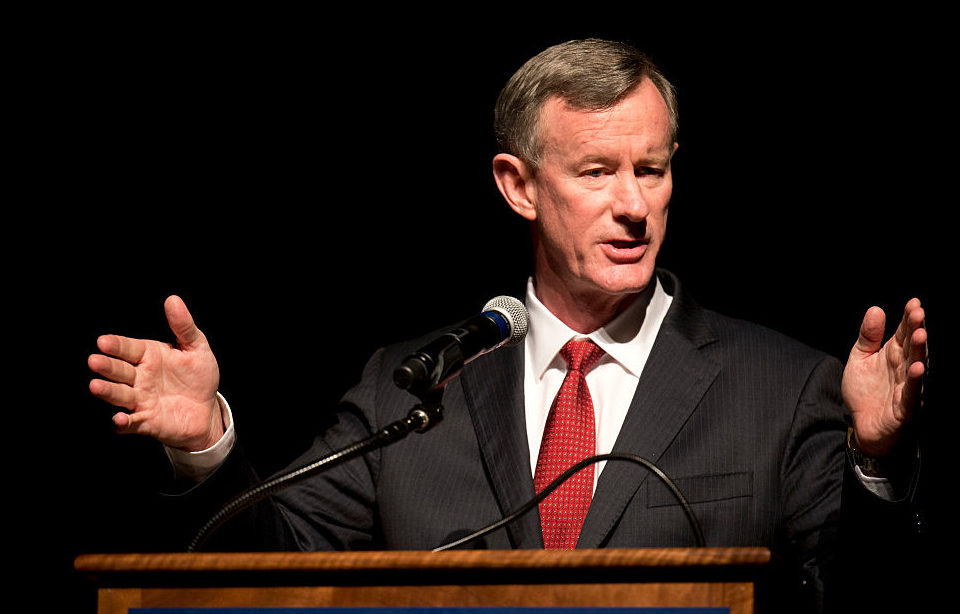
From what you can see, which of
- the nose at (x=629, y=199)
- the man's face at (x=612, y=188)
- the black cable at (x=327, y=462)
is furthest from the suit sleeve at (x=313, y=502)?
the nose at (x=629, y=199)

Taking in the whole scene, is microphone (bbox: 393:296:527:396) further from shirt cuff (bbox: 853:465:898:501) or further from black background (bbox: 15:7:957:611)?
black background (bbox: 15:7:957:611)

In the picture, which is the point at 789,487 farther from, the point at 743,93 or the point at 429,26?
the point at 429,26

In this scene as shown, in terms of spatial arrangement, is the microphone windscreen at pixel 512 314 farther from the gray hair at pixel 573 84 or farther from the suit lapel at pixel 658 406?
the gray hair at pixel 573 84

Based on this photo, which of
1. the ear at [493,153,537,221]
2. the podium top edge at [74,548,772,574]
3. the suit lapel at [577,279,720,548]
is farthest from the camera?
the ear at [493,153,537,221]

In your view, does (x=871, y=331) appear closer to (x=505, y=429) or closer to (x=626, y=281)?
(x=626, y=281)

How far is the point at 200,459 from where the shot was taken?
6.09 feet

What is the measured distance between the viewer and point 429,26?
2889 millimetres

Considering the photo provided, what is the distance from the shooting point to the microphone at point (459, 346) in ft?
4.88

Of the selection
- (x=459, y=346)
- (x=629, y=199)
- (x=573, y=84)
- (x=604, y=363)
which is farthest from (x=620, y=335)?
(x=459, y=346)

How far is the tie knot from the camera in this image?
231 cm

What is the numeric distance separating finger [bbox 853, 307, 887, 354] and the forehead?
Result: 0.72 meters

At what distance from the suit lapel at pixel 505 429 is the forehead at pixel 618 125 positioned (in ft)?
1.49

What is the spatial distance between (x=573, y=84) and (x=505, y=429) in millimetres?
734

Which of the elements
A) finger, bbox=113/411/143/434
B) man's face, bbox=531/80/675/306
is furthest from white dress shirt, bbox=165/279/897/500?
finger, bbox=113/411/143/434
